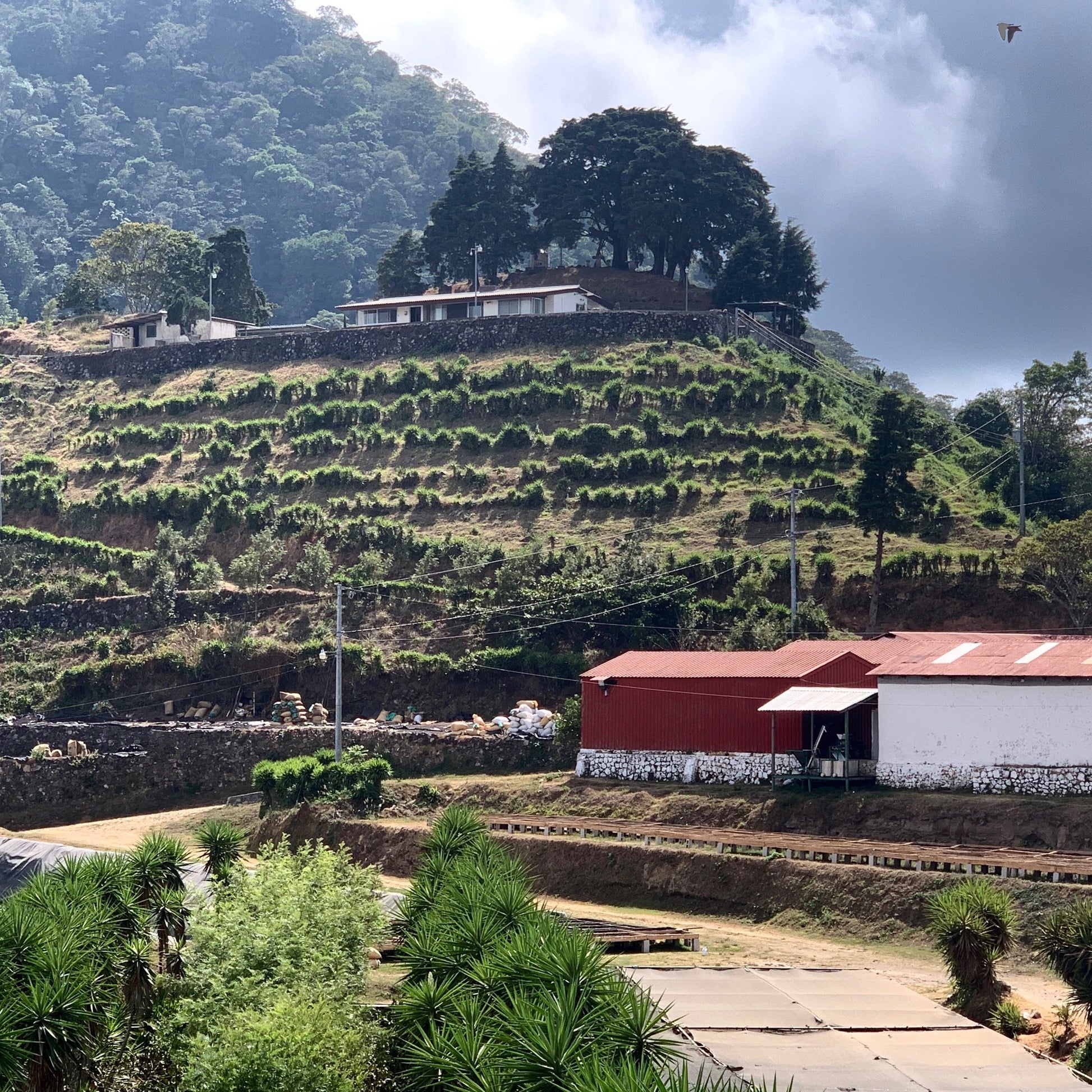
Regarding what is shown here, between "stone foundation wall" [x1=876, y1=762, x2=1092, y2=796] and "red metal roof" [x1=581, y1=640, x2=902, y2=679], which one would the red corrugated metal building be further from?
"stone foundation wall" [x1=876, y1=762, x2=1092, y2=796]

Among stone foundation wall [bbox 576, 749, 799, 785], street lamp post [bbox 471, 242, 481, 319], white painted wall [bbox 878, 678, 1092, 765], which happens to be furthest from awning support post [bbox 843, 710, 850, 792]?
street lamp post [bbox 471, 242, 481, 319]

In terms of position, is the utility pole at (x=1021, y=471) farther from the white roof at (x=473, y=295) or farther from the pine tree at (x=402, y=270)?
the pine tree at (x=402, y=270)

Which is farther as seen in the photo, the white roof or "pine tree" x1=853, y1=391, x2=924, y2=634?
the white roof

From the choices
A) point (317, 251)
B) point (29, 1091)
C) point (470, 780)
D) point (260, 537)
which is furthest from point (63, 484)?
point (317, 251)

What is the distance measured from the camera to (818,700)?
46500 mm

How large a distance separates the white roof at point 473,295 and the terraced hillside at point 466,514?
5.65 metres

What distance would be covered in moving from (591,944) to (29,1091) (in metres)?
10.2

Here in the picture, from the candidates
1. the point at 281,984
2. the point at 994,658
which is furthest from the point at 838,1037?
the point at 994,658

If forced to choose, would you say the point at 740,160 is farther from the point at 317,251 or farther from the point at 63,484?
the point at 317,251

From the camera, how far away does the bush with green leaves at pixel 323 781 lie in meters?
52.1

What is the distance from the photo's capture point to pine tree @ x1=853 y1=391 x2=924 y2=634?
193ft

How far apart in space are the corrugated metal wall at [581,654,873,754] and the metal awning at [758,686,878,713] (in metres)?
0.88

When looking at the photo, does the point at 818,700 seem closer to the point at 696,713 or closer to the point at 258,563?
the point at 696,713

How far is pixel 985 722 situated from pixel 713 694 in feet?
30.4
